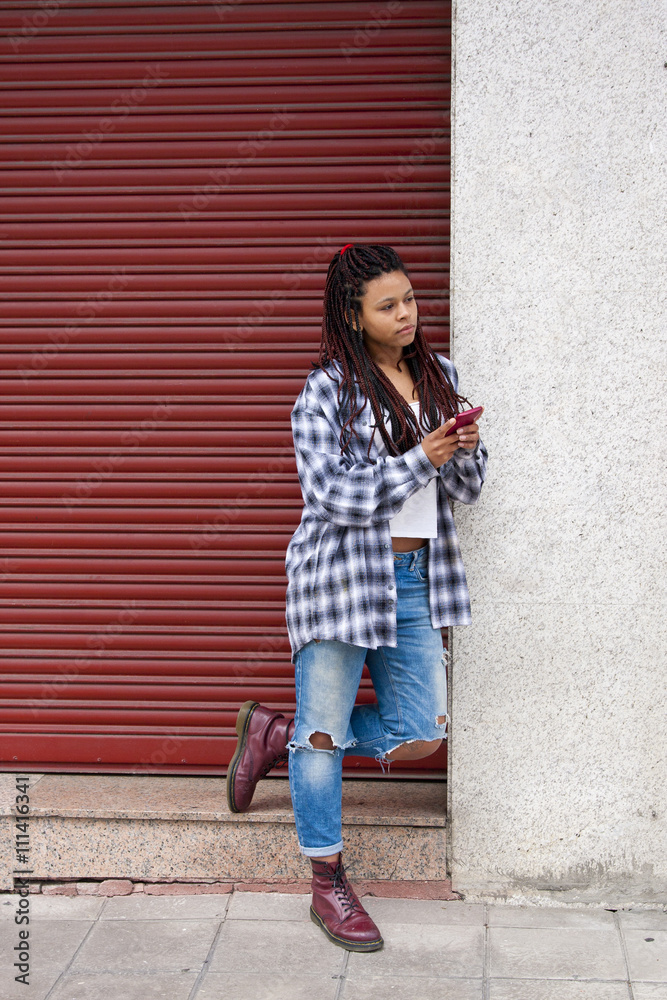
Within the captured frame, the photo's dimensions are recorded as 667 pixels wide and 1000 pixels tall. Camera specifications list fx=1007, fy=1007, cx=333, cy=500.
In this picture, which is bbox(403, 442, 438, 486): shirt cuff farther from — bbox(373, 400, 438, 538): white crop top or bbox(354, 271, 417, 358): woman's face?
bbox(354, 271, 417, 358): woman's face

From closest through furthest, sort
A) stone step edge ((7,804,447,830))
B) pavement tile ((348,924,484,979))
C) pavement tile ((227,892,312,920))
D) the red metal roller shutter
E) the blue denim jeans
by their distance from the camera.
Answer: pavement tile ((348,924,484,979)), the blue denim jeans, pavement tile ((227,892,312,920)), stone step edge ((7,804,447,830)), the red metal roller shutter

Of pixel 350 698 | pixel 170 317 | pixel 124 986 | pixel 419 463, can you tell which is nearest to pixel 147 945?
pixel 124 986

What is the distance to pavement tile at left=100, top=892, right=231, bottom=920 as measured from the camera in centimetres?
338

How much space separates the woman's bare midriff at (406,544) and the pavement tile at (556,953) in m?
1.26

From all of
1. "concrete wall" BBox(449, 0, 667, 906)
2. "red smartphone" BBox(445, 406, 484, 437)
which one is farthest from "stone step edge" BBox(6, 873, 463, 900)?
"red smartphone" BBox(445, 406, 484, 437)

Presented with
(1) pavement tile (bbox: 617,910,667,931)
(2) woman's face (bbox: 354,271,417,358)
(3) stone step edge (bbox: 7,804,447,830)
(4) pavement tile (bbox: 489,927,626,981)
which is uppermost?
(2) woman's face (bbox: 354,271,417,358)

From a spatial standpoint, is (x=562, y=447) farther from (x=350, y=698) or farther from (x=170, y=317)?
(x=170, y=317)

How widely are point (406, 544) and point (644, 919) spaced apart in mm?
1470

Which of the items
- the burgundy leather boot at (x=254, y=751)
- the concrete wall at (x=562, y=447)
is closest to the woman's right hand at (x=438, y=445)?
the concrete wall at (x=562, y=447)

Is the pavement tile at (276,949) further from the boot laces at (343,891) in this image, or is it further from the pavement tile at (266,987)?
the boot laces at (343,891)

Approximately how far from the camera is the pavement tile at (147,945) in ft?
10.1

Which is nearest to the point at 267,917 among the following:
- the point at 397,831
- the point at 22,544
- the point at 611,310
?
the point at 397,831

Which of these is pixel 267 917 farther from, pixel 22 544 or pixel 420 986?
pixel 22 544

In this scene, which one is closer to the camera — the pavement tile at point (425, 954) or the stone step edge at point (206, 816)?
the pavement tile at point (425, 954)
